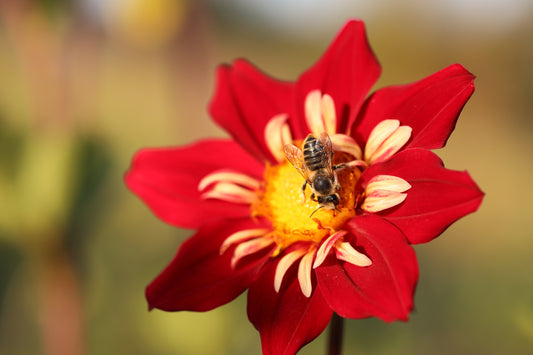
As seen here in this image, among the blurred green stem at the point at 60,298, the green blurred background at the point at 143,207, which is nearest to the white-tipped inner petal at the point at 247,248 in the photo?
the green blurred background at the point at 143,207

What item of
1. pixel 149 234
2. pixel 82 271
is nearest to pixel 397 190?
pixel 82 271

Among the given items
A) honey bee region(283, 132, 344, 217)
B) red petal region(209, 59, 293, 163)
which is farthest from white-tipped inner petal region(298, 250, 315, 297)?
red petal region(209, 59, 293, 163)

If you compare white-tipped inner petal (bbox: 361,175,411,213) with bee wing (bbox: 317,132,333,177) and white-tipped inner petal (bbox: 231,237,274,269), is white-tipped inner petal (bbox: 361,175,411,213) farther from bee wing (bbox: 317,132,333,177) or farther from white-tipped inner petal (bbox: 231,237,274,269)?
white-tipped inner petal (bbox: 231,237,274,269)

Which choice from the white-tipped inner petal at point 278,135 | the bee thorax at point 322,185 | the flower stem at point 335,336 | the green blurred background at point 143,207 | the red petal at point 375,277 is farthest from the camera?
the green blurred background at point 143,207

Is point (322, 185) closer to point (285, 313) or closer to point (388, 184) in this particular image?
point (388, 184)

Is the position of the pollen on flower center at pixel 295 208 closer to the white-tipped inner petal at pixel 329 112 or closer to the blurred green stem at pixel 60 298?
the white-tipped inner petal at pixel 329 112

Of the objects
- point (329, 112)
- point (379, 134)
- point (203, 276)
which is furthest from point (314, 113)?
point (203, 276)
